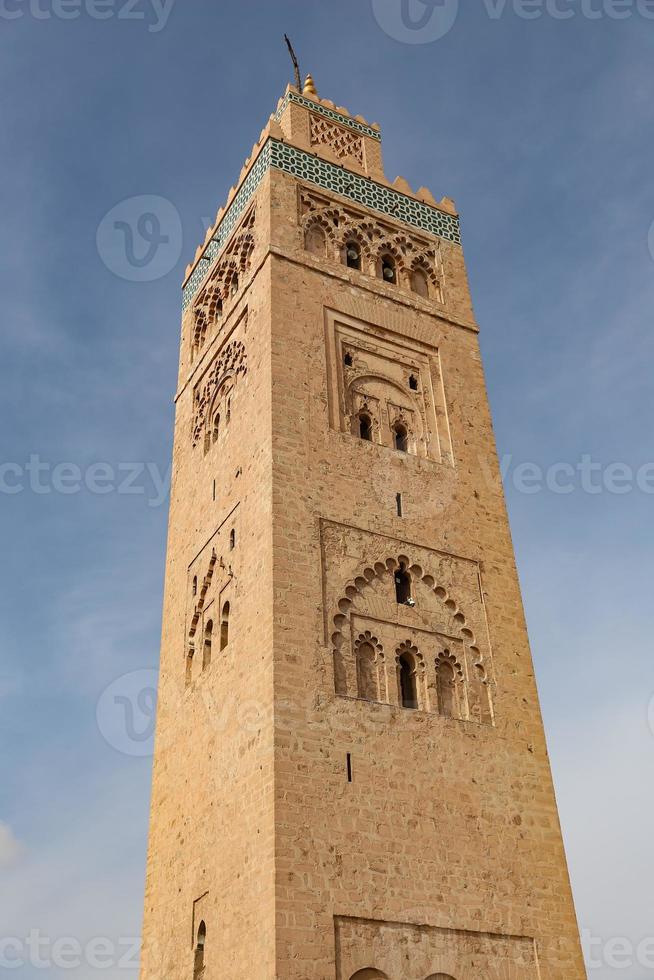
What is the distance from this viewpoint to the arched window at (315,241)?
12.3m

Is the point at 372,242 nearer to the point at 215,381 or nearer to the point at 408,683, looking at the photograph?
the point at 215,381

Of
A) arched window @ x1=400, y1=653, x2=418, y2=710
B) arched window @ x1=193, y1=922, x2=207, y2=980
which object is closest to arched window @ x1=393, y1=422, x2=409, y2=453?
arched window @ x1=400, y1=653, x2=418, y2=710

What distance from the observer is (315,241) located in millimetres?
12484

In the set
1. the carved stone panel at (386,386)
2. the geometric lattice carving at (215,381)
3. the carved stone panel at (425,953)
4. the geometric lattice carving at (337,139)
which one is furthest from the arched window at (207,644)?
the geometric lattice carving at (337,139)

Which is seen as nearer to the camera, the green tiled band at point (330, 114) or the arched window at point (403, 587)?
the arched window at point (403, 587)

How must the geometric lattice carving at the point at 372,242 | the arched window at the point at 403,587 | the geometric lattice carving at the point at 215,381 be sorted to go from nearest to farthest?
1. the arched window at the point at 403,587
2. the geometric lattice carving at the point at 215,381
3. the geometric lattice carving at the point at 372,242

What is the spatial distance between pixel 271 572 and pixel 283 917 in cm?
297

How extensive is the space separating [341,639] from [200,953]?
3.00m

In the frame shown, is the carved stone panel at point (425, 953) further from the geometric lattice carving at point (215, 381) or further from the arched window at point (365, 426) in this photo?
the geometric lattice carving at point (215, 381)

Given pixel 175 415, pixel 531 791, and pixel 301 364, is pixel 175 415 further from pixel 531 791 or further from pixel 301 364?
pixel 531 791

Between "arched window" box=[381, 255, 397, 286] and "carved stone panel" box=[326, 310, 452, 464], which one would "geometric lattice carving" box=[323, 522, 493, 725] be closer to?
"carved stone panel" box=[326, 310, 452, 464]

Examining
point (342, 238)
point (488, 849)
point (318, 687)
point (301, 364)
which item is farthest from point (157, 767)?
point (342, 238)

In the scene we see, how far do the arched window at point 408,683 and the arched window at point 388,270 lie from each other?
17.6ft

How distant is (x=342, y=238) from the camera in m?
12.6
